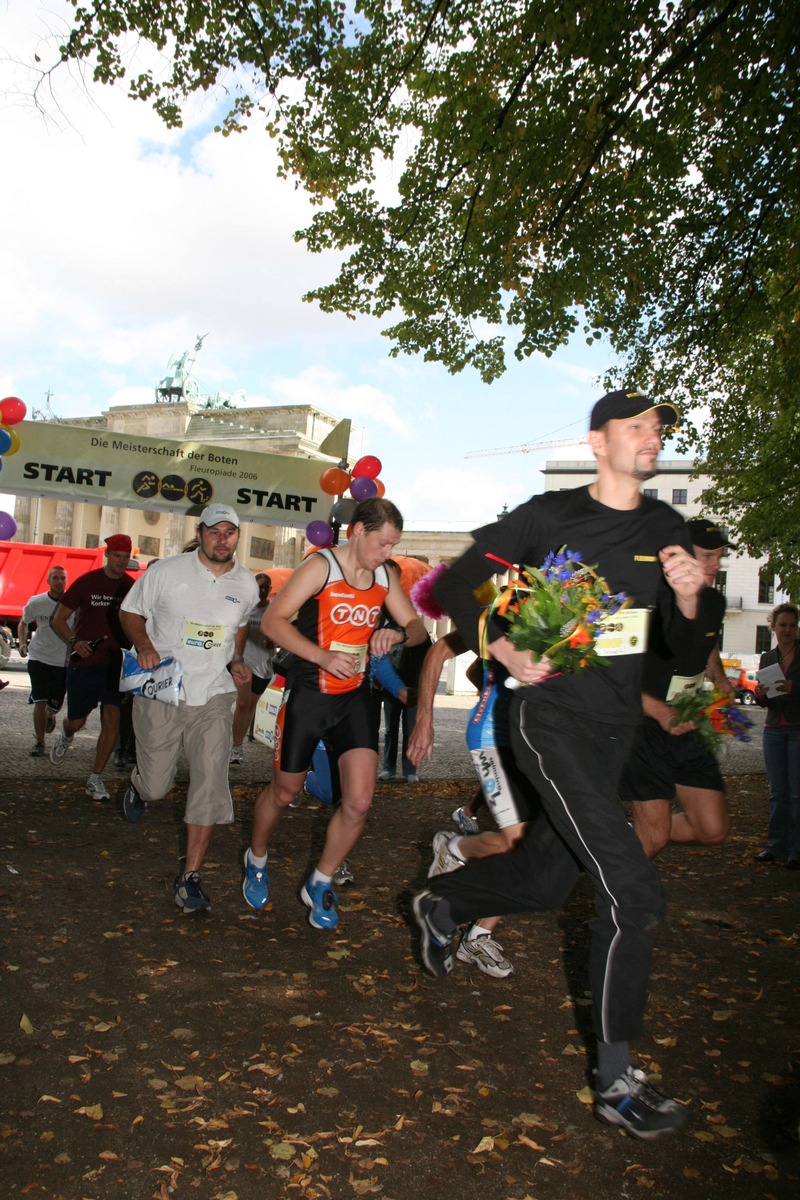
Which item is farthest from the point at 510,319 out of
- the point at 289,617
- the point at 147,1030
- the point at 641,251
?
the point at 147,1030

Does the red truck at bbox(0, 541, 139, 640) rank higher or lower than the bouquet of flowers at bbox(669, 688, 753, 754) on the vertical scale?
higher

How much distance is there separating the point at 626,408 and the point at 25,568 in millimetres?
34005

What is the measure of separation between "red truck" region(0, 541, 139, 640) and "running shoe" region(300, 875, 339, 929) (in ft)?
95.6

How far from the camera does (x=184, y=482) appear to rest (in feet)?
42.6

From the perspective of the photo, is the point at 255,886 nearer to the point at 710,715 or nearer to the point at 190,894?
the point at 190,894

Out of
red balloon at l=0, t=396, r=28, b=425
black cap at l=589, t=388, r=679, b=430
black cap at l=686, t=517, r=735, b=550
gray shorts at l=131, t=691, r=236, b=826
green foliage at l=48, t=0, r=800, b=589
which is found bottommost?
gray shorts at l=131, t=691, r=236, b=826

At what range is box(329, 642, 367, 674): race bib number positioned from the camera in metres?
5.52

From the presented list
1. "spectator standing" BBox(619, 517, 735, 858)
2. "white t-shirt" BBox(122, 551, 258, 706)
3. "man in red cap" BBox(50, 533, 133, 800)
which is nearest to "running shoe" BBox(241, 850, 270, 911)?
"white t-shirt" BBox(122, 551, 258, 706)

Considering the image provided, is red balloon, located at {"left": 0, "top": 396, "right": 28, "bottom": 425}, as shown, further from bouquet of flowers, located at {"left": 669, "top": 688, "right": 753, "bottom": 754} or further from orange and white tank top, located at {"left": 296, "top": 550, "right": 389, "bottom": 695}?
bouquet of flowers, located at {"left": 669, "top": 688, "right": 753, "bottom": 754}

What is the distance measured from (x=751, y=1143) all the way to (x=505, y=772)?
1.78m

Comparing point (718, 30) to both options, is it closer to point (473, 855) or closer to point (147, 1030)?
point (473, 855)

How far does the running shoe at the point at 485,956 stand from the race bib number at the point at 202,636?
2266 mm

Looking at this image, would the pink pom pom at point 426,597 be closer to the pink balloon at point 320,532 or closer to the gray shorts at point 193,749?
the gray shorts at point 193,749

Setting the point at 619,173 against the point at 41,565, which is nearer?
the point at 619,173
